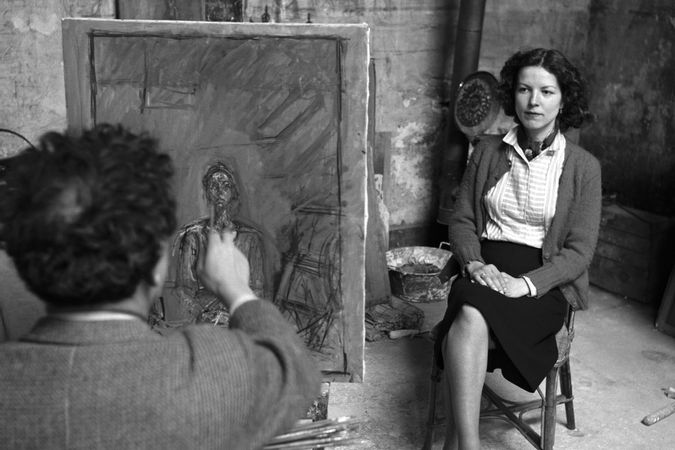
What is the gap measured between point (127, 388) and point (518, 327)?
1796mm

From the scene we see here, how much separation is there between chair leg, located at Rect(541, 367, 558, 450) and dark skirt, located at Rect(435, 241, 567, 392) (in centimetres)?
9

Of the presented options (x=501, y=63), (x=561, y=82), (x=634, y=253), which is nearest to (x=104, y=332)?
(x=561, y=82)

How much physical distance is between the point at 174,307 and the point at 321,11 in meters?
2.32

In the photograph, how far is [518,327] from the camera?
9.20ft

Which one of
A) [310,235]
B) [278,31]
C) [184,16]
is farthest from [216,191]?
[184,16]

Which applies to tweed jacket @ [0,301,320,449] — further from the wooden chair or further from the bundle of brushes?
the wooden chair

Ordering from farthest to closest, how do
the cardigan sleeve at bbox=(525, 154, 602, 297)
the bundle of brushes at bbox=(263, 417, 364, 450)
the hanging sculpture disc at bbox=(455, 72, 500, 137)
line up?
A: the hanging sculpture disc at bbox=(455, 72, 500, 137)
the cardigan sleeve at bbox=(525, 154, 602, 297)
the bundle of brushes at bbox=(263, 417, 364, 450)

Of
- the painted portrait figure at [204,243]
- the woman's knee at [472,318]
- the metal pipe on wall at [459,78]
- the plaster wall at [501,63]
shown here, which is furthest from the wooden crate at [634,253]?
the painted portrait figure at [204,243]

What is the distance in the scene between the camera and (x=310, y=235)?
8.75 ft

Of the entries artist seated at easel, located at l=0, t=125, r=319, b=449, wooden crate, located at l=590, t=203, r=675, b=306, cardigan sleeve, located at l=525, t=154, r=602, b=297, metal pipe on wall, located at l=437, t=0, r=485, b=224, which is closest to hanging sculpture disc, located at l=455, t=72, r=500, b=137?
metal pipe on wall, located at l=437, t=0, r=485, b=224

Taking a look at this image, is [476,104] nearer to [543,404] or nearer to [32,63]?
[543,404]

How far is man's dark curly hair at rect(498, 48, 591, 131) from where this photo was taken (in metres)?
2.95

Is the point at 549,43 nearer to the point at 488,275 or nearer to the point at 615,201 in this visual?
the point at 615,201

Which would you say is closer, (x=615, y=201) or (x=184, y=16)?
(x=184, y=16)
